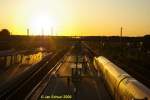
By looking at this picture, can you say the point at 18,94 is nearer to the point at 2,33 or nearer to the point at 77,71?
the point at 77,71

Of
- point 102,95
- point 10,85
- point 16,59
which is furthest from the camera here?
point 16,59

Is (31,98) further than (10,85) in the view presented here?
No

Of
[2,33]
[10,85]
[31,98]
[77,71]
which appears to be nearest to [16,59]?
[10,85]

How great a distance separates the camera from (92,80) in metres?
35.4

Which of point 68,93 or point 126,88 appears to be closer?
point 126,88

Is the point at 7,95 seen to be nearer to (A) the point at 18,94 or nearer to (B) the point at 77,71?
(A) the point at 18,94

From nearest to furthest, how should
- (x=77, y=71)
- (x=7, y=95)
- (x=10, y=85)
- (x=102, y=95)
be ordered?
(x=102, y=95), (x=7, y=95), (x=77, y=71), (x=10, y=85)

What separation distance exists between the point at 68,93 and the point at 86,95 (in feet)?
4.96

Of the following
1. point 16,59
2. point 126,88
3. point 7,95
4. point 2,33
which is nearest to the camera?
point 126,88

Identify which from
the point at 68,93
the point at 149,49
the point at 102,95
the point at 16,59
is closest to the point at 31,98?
the point at 68,93

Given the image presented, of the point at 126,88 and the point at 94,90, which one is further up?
the point at 126,88

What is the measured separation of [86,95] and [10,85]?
37.5 feet

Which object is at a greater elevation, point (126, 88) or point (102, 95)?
point (126, 88)

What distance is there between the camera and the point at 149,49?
111500 mm
